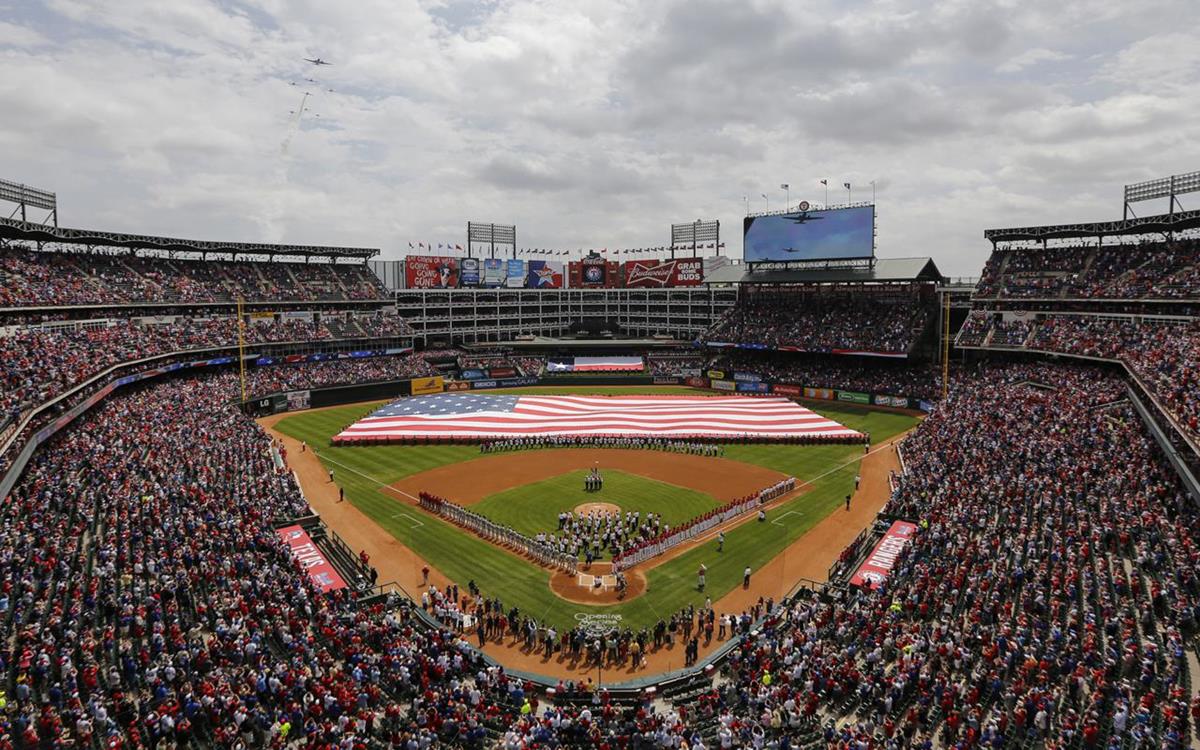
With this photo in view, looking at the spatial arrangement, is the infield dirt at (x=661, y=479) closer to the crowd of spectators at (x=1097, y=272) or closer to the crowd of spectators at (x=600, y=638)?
the crowd of spectators at (x=600, y=638)

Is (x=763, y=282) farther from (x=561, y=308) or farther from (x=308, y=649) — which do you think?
(x=308, y=649)

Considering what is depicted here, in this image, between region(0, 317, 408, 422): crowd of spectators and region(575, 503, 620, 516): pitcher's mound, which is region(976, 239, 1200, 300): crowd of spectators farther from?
region(0, 317, 408, 422): crowd of spectators

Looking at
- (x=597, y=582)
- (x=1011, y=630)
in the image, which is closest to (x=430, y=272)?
(x=597, y=582)

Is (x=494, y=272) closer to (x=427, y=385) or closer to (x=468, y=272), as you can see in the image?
(x=468, y=272)

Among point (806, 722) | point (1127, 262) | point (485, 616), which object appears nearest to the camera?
point (806, 722)

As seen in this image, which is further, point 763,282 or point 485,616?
point 763,282

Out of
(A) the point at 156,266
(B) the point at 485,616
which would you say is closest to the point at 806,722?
(B) the point at 485,616
